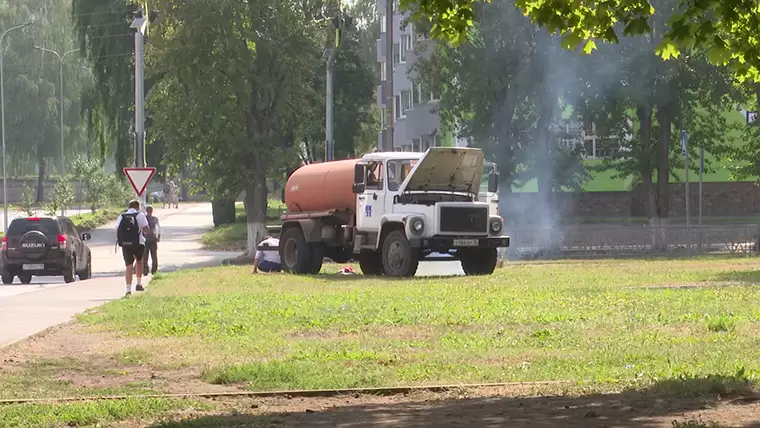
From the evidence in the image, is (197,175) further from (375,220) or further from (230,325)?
(230,325)

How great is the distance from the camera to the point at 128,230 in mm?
30000

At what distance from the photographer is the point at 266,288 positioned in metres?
30.3

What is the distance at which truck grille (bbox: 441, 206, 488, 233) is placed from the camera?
3475cm

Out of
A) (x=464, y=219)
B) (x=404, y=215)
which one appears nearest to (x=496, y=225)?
(x=464, y=219)

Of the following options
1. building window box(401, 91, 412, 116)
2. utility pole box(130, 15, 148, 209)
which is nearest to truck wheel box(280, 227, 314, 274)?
utility pole box(130, 15, 148, 209)

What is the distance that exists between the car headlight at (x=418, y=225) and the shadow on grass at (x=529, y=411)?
2189 cm

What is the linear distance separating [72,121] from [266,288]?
79384 millimetres

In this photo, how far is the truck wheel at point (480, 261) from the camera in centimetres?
3575

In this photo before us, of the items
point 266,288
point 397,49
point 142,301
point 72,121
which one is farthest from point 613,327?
point 72,121

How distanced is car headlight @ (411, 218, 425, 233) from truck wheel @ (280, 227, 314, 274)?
4008 mm

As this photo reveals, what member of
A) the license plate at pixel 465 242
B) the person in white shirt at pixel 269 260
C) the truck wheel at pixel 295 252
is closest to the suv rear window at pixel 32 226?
the person in white shirt at pixel 269 260

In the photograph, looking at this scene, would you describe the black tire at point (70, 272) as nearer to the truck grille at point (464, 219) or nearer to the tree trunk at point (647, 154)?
the truck grille at point (464, 219)

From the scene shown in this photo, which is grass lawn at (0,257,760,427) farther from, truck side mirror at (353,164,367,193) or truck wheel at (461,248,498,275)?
truck side mirror at (353,164,367,193)

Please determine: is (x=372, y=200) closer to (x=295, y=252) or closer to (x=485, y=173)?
(x=485, y=173)
